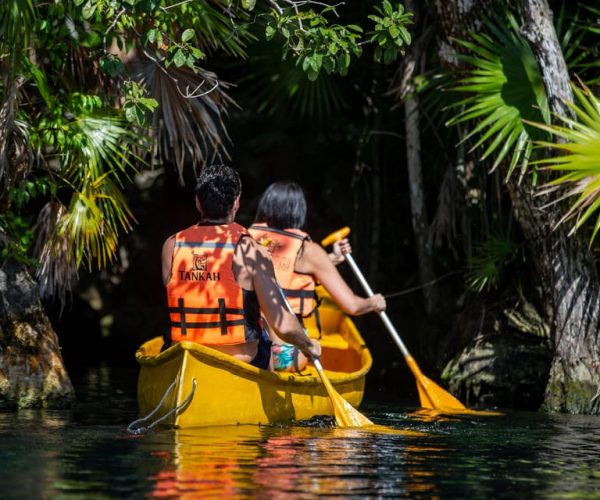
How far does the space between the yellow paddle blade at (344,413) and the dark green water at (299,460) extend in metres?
0.18

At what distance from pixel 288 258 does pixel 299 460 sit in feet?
8.24

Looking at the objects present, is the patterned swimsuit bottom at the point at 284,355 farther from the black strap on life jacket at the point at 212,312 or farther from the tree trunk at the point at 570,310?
the tree trunk at the point at 570,310

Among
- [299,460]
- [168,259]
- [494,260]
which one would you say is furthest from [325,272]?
[299,460]

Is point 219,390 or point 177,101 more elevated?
point 177,101

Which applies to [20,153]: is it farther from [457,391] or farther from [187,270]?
[457,391]

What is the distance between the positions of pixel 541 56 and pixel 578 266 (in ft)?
5.11

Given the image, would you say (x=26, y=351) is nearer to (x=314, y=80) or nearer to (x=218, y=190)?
(x=218, y=190)

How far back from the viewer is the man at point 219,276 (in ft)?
23.4

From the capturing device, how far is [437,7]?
935 centimetres

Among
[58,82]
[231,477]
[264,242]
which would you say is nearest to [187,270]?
[264,242]

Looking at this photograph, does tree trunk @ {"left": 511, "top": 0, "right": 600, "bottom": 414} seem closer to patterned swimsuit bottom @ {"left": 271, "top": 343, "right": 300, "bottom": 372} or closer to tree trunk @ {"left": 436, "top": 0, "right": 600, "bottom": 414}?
tree trunk @ {"left": 436, "top": 0, "right": 600, "bottom": 414}

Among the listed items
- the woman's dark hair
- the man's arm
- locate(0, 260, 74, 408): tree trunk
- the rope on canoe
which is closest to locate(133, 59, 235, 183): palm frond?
the woman's dark hair

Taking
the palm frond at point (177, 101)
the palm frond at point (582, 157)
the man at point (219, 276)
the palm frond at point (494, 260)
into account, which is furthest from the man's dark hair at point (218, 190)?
the palm frond at point (494, 260)

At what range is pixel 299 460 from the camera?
6.00 metres
